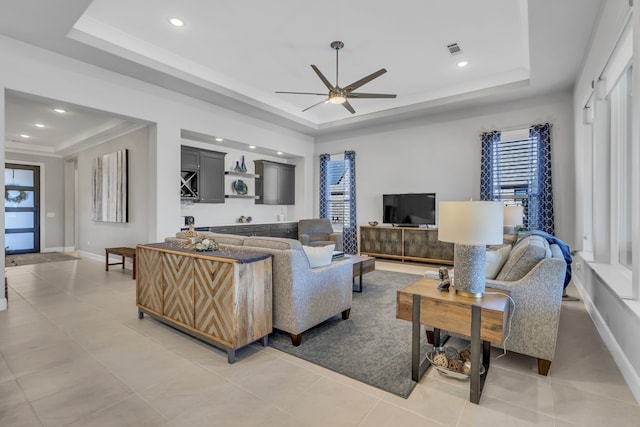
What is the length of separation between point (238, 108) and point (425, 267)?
191 inches

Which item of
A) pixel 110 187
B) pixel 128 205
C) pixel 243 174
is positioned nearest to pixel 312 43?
pixel 243 174

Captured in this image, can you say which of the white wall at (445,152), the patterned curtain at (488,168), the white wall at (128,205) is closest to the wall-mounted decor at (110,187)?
the white wall at (128,205)

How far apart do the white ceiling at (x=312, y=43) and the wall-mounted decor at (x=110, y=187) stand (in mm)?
841

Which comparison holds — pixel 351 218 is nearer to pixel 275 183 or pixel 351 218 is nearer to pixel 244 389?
pixel 275 183

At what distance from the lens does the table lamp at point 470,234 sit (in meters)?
1.95

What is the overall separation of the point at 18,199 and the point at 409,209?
10061 millimetres

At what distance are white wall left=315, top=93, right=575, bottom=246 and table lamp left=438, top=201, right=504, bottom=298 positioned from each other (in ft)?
14.6

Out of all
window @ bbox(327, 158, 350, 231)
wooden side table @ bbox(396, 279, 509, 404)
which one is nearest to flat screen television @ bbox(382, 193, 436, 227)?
window @ bbox(327, 158, 350, 231)

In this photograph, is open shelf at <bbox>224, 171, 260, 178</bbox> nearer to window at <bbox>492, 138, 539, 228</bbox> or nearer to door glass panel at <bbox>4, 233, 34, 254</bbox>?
window at <bbox>492, 138, 539, 228</bbox>

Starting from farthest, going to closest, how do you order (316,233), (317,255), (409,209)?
(316,233), (409,209), (317,255)

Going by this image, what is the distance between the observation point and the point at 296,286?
8.79 ft

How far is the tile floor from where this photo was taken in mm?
1780

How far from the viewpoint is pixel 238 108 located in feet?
19.8

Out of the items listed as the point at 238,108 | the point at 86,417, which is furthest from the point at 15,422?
the point at 238,108
